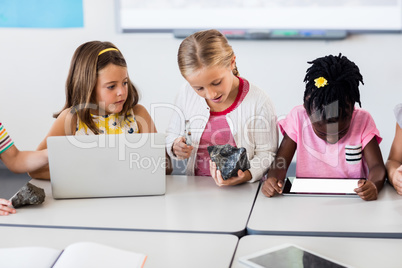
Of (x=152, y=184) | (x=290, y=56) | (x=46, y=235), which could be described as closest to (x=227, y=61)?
(x=152, y=184)

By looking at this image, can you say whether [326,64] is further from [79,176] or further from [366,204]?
[79,176]

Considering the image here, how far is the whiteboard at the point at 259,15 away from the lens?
3186 mm

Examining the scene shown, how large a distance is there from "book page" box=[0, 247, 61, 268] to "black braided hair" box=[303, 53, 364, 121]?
2.95 feet

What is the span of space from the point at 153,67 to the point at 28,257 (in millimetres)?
2444

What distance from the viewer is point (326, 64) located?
1.67 metres

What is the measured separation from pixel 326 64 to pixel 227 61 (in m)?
0.36

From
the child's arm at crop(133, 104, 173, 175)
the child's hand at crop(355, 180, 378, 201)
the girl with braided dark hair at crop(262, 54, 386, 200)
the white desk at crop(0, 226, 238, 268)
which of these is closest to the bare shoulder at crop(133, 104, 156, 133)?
the child's arm at crop(133, 104, 173, 175)

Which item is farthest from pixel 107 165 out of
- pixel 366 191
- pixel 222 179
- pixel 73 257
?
pixel 366 191

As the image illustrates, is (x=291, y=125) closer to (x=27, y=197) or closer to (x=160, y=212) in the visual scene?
(x=160, y=212)

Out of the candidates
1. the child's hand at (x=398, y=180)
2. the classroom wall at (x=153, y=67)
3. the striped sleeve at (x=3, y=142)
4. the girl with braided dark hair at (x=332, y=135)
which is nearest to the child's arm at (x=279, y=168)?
the girl with braided dark hair at (x=332, y=135)

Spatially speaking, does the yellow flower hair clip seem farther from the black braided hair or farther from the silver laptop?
the silver laptop

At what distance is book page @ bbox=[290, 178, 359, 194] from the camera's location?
5.33 ft

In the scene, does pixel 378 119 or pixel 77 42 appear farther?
pixel 77 42

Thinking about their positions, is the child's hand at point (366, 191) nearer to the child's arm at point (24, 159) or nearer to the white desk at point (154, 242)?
the white desk at point (154, 242)
